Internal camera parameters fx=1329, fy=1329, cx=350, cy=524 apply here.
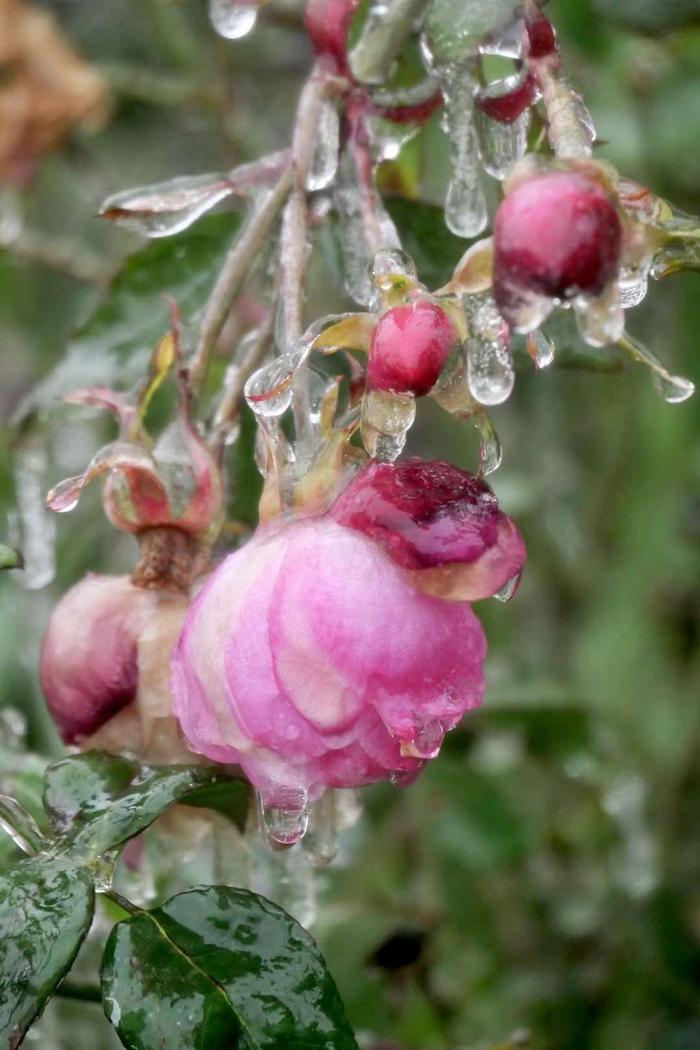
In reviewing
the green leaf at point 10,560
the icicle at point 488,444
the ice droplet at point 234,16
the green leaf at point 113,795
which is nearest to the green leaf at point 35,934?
the green leaf at point 113,795

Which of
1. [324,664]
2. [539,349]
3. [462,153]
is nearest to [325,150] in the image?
[462,153]

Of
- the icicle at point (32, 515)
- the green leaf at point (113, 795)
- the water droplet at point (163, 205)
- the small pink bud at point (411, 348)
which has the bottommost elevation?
the icicle at point (32, 515)

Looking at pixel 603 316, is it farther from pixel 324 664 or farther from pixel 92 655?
pixel 92 655

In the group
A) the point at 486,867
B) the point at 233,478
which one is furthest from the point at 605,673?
the point at 233,478

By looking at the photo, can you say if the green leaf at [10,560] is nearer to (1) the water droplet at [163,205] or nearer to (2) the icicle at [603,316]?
(1) the water droplet at [163,205]

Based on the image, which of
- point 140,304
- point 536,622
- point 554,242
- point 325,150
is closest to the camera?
point 554,242

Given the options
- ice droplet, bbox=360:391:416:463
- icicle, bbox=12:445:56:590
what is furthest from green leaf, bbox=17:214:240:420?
ice droplet, bbox=360:391:416:463

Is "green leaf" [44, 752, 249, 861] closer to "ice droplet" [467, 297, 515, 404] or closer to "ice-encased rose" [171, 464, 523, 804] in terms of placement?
"ice-encased rose" [171, 464, 523, 804]
